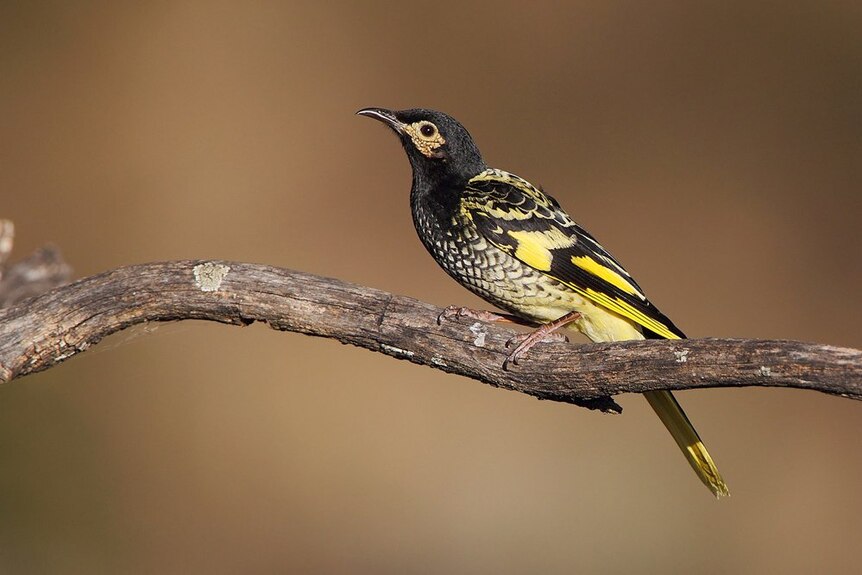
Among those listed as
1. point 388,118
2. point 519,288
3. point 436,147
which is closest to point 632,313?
point 519,288

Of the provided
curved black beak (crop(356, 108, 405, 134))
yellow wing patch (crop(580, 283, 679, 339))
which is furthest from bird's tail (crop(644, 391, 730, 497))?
curved black beak (crop(356, 108, 405, 134))

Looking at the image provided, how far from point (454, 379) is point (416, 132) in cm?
457

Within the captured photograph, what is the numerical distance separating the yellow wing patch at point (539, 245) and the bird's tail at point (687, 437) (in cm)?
71

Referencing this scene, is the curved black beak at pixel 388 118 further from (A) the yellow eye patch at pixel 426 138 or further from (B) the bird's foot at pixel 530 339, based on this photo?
(B) the bird's foot at pixel 530 339

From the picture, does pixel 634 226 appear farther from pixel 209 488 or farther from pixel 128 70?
pixel 128 70

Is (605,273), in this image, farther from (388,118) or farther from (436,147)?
(388,118)

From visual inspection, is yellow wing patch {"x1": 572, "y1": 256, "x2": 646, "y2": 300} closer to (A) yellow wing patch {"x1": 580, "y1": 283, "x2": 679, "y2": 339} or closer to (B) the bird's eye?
(A) yellow wing patch {"x1": 580, "y1": 283, "x2": 679, "y2": 339}

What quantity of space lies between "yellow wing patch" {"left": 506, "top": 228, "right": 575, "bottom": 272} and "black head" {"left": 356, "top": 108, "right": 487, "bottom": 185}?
1.59 feet

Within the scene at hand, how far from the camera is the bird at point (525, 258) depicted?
3748 millimetres

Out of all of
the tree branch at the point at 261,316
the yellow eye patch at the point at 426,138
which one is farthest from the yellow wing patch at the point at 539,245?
the yellow eye patch at the point at 426,138

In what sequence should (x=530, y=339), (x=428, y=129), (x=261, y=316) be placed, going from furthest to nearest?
(x=428, y=129) < (x=261, y=316) < (x=530, y=339)

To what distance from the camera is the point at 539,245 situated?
3854 millimetres

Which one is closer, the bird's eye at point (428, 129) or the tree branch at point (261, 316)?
the tree branch at point (261, 316)

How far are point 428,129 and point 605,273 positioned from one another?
109cm
